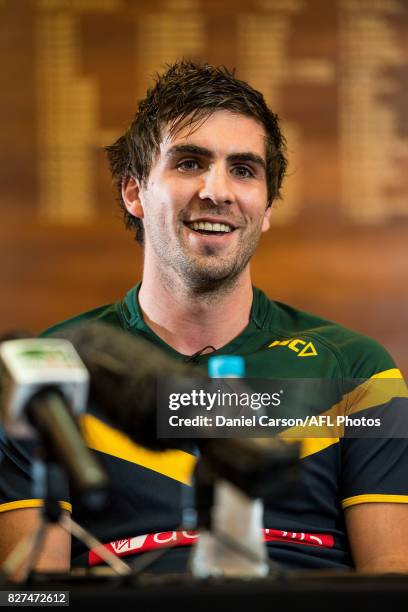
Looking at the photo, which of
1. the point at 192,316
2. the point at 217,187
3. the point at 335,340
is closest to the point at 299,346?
the point at 335,340

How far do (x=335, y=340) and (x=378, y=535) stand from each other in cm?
31

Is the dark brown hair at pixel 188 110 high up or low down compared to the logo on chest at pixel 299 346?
up

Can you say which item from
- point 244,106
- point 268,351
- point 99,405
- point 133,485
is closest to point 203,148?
point 244,106

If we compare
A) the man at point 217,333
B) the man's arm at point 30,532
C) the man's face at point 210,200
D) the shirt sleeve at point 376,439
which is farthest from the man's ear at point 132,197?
the man's arm at point 30,532

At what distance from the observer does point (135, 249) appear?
6.88 ft

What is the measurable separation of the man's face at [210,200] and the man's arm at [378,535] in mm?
386

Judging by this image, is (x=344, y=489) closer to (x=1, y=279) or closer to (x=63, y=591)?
(x=63, y=591)

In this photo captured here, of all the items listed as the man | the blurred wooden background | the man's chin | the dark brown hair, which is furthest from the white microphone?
the blurred wooden background

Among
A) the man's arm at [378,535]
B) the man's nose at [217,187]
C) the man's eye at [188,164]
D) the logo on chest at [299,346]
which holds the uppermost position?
the man's eye at [188,164]

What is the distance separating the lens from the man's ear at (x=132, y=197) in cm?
155

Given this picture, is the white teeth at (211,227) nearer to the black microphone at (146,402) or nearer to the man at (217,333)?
the man at (217,333)

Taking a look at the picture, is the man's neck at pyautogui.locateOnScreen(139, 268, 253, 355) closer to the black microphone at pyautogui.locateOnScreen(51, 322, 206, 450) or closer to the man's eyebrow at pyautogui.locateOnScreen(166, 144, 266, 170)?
the man's eyebrow at pyautogui.locateOnScreen(166, 144, 266, 170)

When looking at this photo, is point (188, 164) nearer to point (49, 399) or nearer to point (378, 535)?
point (378, 535)

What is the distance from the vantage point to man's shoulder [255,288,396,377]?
4.56 ft
